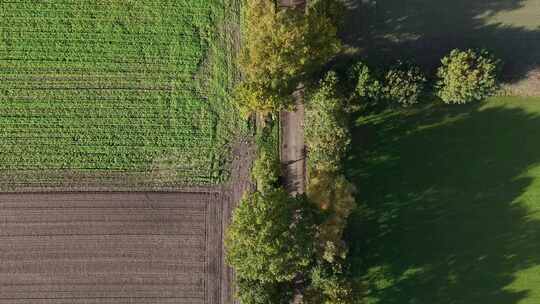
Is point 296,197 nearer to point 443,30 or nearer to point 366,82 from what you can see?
point 366,82

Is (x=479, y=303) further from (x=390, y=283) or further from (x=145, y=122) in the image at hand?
(x=145, y=122)

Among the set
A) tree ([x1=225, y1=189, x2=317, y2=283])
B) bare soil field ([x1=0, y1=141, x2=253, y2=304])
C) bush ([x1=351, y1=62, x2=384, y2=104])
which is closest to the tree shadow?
bush ([x1=351, y1=62, x2=384, y2=104])

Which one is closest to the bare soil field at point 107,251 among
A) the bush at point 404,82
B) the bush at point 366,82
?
the bush at point 366,82

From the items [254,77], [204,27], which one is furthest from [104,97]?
[254,77]

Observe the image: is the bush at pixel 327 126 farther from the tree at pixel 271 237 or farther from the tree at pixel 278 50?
the tree at pixel 271 237

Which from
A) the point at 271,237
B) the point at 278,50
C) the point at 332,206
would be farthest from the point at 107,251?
the point at 278,50
